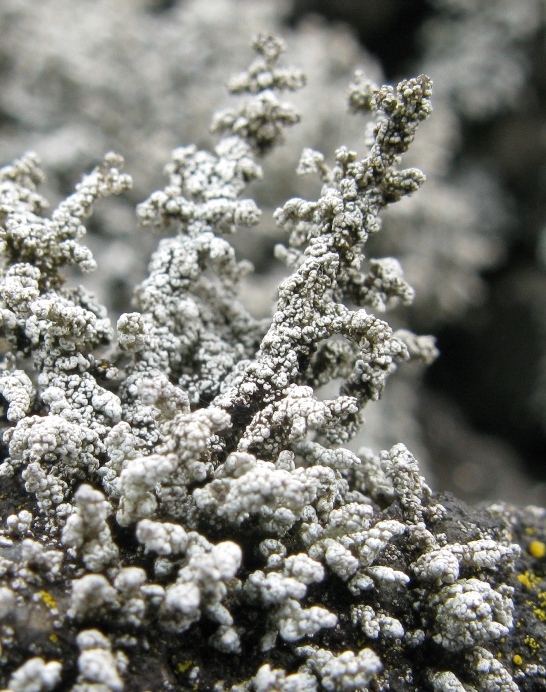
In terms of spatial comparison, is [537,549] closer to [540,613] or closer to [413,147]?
[540,613]

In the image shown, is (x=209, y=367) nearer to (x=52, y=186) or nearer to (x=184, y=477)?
(x=184, y=477)

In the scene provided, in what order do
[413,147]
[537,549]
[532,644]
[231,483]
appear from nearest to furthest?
[231,483] < [532,644] < [537,549] < [413,147]

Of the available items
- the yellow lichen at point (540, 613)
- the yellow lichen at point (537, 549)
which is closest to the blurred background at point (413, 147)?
the yellow lichen at point (537, 549)

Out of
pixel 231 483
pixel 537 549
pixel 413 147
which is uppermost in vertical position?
pixel 413 147

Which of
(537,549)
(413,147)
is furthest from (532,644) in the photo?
(413,147)

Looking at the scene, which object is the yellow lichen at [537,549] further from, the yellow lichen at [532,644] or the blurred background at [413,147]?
the blurred background at [413,147]

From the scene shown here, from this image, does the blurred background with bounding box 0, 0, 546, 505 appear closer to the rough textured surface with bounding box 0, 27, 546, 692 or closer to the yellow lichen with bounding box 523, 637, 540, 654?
the rough textured surface with bounding box 0, 27, 546, 692
